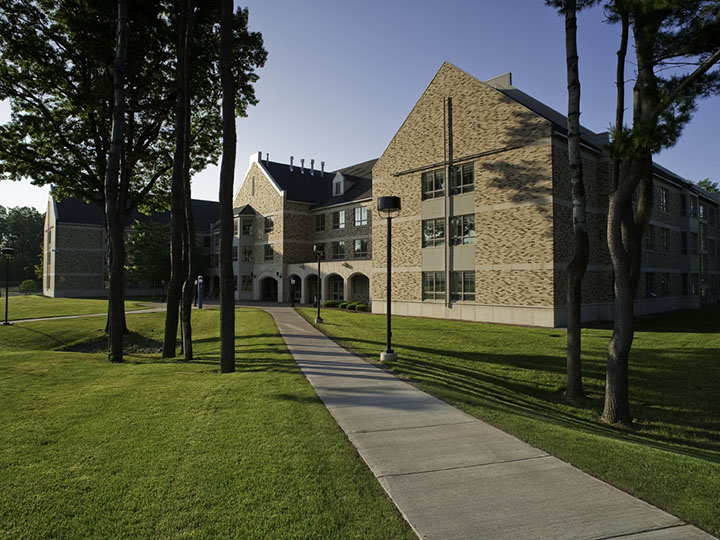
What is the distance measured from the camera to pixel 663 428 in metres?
8.52

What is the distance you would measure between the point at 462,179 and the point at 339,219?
50.7 feet

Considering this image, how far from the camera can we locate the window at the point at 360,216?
34.8 m

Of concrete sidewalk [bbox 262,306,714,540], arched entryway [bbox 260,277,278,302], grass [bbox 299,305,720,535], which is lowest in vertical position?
grass [bbox 299,305,720,535]

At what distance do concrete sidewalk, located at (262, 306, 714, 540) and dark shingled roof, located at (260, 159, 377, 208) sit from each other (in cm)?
3080

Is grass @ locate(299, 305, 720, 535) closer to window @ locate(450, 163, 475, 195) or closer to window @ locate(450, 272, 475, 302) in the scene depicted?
window @ locate(450, 272, 475, 302)

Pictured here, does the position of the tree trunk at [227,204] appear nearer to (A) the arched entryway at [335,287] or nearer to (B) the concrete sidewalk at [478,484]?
(B) the concrete sidewalk at [478,484]

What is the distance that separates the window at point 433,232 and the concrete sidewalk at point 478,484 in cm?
1851

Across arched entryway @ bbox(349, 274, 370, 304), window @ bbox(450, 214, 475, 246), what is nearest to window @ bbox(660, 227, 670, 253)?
window @ bbox(450, 214, 475, 246)

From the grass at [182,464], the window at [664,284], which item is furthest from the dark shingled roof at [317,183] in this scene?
the grass at [182,464]

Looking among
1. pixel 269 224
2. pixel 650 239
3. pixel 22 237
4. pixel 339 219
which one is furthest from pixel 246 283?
pixel 22 237

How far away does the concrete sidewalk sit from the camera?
335 cm

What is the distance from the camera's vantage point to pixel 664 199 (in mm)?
30047

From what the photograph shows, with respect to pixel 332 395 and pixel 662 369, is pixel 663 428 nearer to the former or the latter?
pixel 662 369

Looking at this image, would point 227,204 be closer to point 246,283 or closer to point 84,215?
point 246,283
